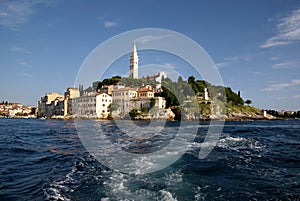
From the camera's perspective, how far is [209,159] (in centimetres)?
1198

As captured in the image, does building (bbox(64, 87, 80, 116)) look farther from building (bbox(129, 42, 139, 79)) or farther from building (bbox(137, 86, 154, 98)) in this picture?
building (bbox(137, 86, 154, 98))

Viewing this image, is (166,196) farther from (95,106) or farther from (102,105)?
(102,105)

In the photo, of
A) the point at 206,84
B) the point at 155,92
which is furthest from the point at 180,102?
the point at 206,84

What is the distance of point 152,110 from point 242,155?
7556 cm

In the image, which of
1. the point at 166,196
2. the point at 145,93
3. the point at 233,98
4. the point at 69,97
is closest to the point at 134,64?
the point at 69,97

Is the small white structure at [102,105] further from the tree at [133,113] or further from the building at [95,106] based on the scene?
the tree at [133,113]

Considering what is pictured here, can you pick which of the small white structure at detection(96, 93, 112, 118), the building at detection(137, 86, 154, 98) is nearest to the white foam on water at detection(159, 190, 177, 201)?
the building at detection(137, 86, 154, 98)

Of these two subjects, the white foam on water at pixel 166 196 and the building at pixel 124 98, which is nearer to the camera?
the white foam on water at pixel 166 196

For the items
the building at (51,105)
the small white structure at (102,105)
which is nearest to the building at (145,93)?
the small white structure at (102,105)

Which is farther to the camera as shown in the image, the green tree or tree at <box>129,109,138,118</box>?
the green tree

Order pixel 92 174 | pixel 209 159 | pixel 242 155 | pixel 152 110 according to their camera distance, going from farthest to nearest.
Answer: pixel 152 110
pixel 242 155
pixel 209 159
pixel 92 174

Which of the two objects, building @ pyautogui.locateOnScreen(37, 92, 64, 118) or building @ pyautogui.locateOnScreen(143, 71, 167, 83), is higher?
building @ pyautogui.locateOnScreen(143, 71, 167, 83)

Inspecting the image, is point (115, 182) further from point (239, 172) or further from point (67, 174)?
point (239, 172)

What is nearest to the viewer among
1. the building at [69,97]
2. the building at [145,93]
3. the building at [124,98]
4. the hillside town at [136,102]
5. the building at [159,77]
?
the hillside town at [136,102]
